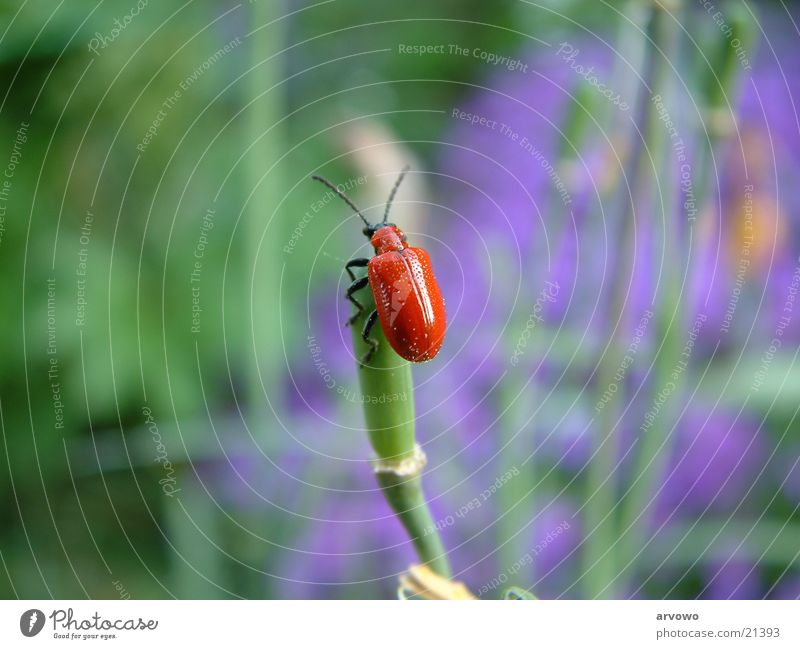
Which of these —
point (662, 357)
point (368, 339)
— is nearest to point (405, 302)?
point (368, 339)

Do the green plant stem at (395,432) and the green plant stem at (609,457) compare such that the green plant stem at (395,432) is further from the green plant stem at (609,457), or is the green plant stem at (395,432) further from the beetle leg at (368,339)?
the green plant stem at (609,457)

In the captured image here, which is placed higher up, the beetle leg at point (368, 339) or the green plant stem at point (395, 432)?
the beetle leg at point (368, 339)

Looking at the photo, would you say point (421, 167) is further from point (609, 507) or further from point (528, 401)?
point (609, 507)

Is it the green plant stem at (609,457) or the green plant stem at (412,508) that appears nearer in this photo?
the green plant stem at (412,508)


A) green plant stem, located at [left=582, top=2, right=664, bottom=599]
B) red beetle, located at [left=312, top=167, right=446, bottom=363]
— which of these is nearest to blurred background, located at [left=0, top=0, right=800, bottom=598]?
green plant stem, located at [left=582, top=2, right=664, bottom=599]

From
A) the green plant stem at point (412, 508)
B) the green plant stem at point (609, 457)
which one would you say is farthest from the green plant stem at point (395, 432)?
the green plant stem at point (609, 457)

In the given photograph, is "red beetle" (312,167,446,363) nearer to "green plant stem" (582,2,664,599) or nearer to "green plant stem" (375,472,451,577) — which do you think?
"green plant stem" (375,472,451,577)
